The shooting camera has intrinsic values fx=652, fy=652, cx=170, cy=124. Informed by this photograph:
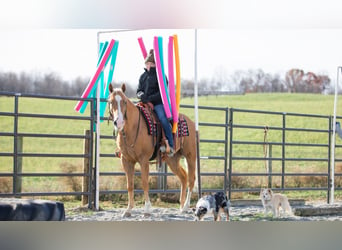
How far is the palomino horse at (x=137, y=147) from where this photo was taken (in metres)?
6.03

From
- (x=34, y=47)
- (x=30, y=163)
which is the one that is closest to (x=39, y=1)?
(x=34, y=47)

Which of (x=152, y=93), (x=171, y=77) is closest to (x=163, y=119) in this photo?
(x=152, y=93)

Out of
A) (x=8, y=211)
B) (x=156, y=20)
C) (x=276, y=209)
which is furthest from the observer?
(x=276, y=209)

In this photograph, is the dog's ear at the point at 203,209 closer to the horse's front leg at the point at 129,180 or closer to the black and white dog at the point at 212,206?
the black and white dog at the point at 212,206

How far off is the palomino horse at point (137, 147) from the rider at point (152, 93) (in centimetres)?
16

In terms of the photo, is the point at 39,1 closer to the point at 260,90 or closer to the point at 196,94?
the point at 196,94

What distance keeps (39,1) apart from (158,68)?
4.23 ft

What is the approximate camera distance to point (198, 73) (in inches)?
249

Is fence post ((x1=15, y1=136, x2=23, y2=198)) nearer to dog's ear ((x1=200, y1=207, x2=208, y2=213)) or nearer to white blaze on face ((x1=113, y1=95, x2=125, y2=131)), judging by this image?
white blaze on face ((x1=113, y1=95, x2=125, y2=131))

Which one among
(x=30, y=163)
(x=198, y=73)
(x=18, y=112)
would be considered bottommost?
(x=30, y=163)

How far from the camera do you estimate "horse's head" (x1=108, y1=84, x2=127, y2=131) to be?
5.99 metres

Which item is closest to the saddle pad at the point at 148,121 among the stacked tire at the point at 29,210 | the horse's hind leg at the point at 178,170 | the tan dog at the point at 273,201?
the horse's hind leg at the point at 178,170

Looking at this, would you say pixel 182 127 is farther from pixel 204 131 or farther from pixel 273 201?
pixel 273 201

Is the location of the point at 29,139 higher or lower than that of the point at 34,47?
lower
